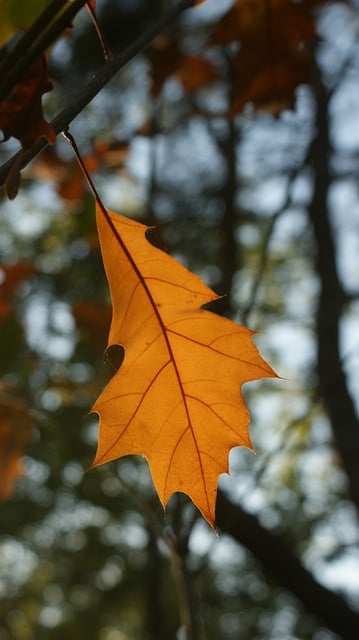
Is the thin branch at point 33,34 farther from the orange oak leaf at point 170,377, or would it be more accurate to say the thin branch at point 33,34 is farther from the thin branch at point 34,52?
the orange oak leaf at point 170,377

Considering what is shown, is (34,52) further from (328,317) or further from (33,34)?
(328,317)

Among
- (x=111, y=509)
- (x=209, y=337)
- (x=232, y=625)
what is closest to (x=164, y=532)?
(x=209, y=337)

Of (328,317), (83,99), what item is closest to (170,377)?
(83,99)

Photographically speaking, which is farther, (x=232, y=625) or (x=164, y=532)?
(x=232, y=625)

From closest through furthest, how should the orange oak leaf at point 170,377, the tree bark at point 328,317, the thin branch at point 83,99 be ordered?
the thin branch at point 83,99 → the orange oak leaf at point 170,377 → the tree bark at point 328,317

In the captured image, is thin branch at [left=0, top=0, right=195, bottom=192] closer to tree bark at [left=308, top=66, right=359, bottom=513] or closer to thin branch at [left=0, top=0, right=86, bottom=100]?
thin branch at [left=0, top=0, right=86, bottom=100]

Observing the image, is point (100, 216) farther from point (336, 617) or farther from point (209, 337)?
point (336, 617)

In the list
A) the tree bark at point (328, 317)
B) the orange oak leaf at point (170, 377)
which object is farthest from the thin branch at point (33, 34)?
the tree bark at point (328, 317)

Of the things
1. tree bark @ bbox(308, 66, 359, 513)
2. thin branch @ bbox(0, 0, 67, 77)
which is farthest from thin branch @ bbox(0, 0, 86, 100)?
tree bark @ bbox(308, 66, 359, 513)
